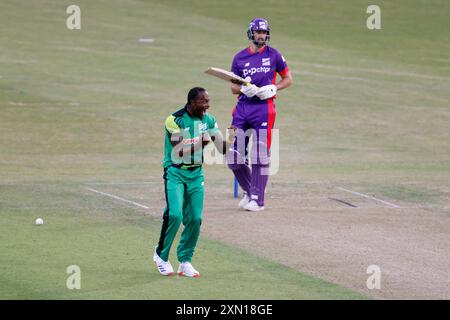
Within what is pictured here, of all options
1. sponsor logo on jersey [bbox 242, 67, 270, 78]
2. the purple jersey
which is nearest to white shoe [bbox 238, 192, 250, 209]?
the purple jersey

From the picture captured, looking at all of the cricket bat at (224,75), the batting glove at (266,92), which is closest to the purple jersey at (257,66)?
the batting glove at (266,92)

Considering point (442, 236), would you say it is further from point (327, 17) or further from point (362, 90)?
point (327, 17)

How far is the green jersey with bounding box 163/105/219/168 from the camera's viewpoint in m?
12.4

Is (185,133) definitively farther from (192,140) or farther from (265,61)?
(265,61)

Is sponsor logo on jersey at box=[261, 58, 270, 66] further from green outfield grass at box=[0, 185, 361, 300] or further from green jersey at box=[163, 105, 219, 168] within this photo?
green jersey at box=[163, 105, 219, 168]

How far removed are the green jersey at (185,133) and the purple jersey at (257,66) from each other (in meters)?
3.94

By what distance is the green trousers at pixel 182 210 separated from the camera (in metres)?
12.3

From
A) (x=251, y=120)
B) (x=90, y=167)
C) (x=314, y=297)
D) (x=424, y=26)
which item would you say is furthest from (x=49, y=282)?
(x=424, y=26)

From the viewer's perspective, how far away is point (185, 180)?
12.4 meters

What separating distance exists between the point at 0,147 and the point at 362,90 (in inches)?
473

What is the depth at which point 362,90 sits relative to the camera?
31.0 metres

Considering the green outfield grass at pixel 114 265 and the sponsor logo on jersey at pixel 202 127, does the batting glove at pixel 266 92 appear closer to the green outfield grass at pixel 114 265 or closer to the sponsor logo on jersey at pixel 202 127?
the green outfield grass at pixel 114 265

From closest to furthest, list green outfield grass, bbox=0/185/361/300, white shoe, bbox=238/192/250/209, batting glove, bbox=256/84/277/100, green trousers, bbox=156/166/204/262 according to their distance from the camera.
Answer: green outfield grass, bbox=0/185/361/300
green trousers, bbox=156/166/204/262
batting glove, bbox=256/84/277/100
white shoe, bbox=238/192/250/209

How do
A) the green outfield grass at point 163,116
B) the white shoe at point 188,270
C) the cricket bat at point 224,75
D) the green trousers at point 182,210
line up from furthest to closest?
the cricket bat at point 224,75 < the green outfield grass at point 163,116 < the white shoe at point 188,270 < the green trousers at point 182,210
